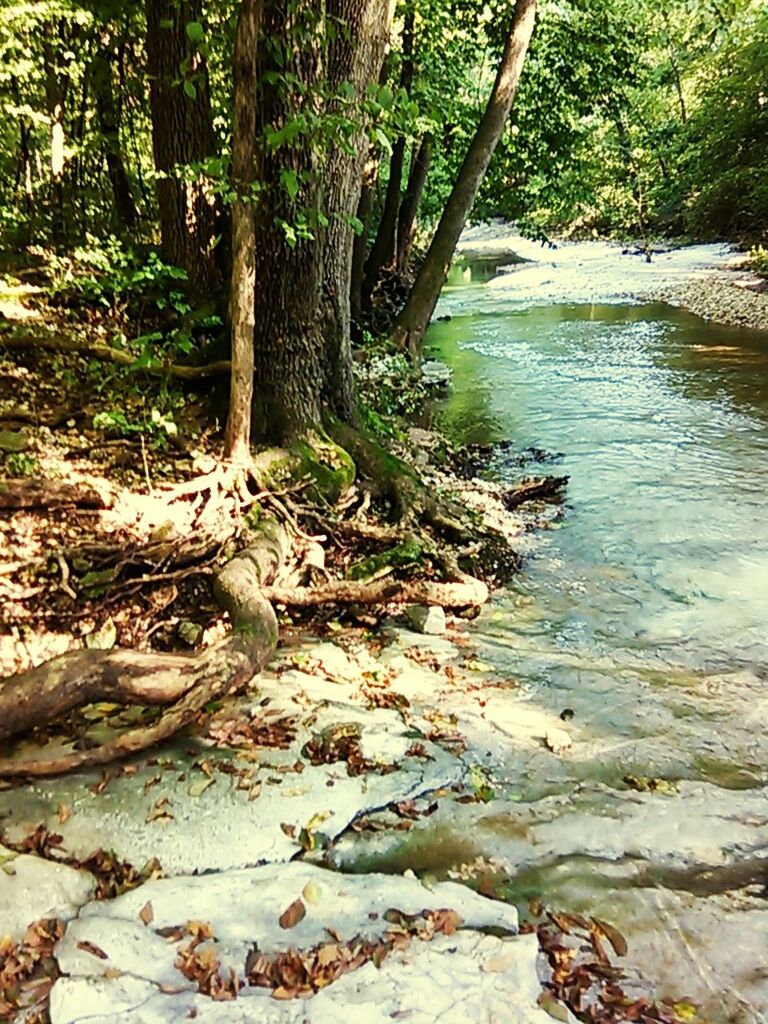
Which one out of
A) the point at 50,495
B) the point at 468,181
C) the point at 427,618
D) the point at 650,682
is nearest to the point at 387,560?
the point at 427,618

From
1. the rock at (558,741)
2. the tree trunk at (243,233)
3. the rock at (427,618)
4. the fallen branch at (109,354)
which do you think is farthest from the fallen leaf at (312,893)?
the fallen branch at (109,354)

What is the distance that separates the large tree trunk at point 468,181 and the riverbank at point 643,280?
9.86m

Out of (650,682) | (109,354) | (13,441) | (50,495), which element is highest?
(109,354)

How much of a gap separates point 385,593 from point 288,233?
2417 mm

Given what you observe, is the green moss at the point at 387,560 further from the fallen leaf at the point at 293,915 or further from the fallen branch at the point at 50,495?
the fallen leaf at the point at 293,915

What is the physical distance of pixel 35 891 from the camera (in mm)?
2562

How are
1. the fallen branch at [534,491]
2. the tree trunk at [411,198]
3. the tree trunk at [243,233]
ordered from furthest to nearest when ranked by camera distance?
the tree trunk at [411,198] < the fallen branch at [534,491] < the tree trunk at [243,233]

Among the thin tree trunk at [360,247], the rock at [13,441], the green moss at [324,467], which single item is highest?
the thin tree trunk at [360,247]

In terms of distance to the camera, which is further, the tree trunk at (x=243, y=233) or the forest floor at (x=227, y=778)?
the tree trunk at (x=243, y=233)

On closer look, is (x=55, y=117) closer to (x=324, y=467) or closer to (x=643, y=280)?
(x=324, y=467)

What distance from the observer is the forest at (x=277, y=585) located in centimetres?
257

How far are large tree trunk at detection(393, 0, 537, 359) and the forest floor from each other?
5682 mm

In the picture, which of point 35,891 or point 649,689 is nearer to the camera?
point 35,891

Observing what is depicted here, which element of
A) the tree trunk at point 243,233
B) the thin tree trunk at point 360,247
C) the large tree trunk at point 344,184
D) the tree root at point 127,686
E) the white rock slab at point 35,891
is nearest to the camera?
the white rock slab at point 35,891
